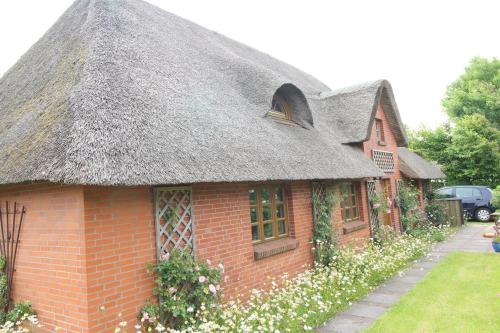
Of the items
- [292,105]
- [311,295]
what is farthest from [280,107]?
[311,295]

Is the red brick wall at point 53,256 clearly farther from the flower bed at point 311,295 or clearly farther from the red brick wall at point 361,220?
the red brick wall at point 361,220

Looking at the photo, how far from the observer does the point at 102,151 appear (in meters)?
3.87

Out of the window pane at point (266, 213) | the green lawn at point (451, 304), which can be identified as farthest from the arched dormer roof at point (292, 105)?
the green lawn at point (451, 304)

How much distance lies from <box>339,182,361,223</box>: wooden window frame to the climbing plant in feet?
5.34

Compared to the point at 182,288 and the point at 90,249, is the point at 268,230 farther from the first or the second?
the point at 90,249

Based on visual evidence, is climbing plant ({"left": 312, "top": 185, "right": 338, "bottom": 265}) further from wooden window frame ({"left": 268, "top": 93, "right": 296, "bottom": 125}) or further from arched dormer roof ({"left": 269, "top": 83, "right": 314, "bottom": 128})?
arched dormer roof ({"left": 269, "top": 83, "right": 314, "bottom": 128})

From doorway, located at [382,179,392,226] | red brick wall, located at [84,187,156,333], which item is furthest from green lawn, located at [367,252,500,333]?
doorway, located at [382,179,392,226]

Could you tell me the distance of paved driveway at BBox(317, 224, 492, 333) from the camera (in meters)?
5.46

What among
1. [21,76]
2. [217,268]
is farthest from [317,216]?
[21,76]

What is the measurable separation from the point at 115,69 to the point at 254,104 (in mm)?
3399

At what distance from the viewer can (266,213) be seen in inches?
285

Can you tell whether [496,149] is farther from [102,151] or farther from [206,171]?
[102,151]

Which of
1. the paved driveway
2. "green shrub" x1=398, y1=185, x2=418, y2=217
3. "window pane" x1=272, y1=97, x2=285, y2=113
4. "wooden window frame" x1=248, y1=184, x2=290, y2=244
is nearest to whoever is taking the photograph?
the paved driveway

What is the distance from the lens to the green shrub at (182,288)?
15.3 ft
